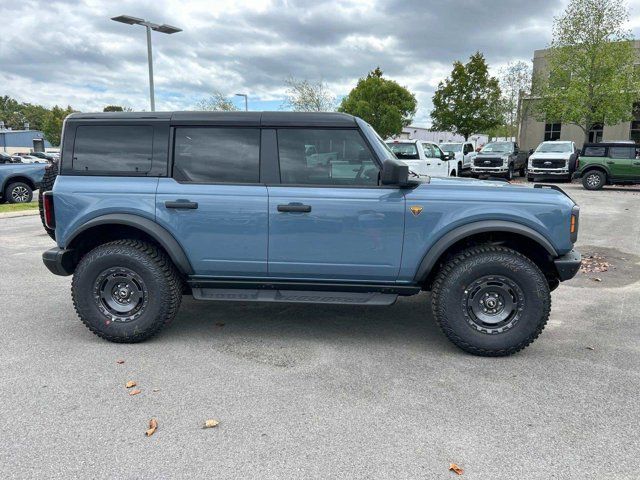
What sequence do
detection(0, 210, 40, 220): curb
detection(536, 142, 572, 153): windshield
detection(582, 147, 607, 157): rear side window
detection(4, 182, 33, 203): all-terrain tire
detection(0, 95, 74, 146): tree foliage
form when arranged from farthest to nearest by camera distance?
1. detection(0, 95, 74, 146): tree foliage
2. detection(536, 142, 572, 153): windshield
3. detection(582, 147, 607, 157): rear side window
4. detection(4, 182, 33, 203): all-terrain tire
5. detection(0, 210, 40, 220): curb

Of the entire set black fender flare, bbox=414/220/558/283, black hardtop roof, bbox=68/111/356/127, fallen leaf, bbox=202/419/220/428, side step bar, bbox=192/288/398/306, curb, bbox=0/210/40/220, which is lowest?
fallen leaf, bbox=202/419/220/428

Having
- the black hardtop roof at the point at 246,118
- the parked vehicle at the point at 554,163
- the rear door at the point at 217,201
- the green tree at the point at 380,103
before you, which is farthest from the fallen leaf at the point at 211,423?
the green tree at the point at 380,103

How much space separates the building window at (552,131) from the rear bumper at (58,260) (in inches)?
1506

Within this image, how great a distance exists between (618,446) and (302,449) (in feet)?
5.63

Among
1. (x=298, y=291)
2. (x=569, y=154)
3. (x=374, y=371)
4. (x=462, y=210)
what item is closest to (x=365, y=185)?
(x=462, y=210)

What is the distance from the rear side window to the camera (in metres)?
17.7

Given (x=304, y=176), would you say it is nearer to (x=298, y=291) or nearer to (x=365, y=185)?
(x=365, y=185)

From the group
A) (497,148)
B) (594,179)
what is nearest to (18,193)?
(594,179)

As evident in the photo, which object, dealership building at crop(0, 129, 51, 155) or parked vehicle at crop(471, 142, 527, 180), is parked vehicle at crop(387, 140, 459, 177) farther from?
dealership building at crop(0, 129, 51, 155)

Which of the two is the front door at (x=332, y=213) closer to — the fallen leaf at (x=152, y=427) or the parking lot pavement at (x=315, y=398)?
the parking lot pavement at (x=315, y=398)

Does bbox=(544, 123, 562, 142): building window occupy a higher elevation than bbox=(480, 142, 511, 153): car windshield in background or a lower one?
higher

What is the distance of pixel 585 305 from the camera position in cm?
512

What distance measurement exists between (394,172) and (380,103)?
3933 centimetres

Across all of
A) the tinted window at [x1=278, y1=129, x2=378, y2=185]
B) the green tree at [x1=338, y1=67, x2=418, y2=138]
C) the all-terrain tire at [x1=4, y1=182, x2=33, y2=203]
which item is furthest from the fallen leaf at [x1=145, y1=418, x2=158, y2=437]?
the green tree at [x1=338, y1=67, x2=418, y2=138]
